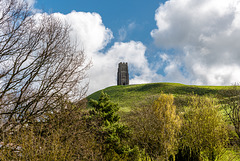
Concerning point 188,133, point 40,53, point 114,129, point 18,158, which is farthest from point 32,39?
point 188,133

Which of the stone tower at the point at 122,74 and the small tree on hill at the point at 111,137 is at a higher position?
the stone tower at the point at 122,74

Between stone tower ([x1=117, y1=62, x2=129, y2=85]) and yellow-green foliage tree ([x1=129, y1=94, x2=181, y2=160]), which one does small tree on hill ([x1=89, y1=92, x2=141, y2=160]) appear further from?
stone tower ([x1=117, y1=62, x2=129, y2=85])

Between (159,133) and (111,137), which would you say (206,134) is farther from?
(111,137)

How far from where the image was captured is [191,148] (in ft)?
52.2

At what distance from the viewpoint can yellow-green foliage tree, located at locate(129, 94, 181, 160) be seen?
48.5 feet

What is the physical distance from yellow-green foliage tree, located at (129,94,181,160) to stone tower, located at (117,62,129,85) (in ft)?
245

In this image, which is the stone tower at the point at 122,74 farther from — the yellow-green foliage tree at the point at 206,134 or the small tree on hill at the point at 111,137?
the yellow-green foliage tree at the point at 206,134

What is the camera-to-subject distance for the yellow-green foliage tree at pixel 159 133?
14.8 meters

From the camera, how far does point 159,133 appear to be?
15445 millimetres

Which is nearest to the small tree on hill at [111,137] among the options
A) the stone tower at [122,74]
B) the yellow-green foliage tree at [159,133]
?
the yellow-green foliage tree at [159,133]

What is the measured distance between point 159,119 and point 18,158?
37.1 feet

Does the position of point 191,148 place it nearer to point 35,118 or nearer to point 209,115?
point 209,115

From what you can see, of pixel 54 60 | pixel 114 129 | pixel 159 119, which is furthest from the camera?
pixel 159 119

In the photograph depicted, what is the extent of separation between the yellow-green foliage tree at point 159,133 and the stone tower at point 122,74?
245 ft
